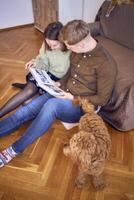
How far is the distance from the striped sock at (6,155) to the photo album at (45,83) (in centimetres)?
46

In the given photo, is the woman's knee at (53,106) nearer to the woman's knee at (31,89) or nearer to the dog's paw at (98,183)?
the woman's knee at (31,89)

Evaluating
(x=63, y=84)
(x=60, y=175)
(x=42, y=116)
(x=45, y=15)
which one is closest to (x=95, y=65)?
(x=63, y=84)

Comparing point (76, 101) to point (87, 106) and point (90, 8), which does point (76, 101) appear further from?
point (90, 8)

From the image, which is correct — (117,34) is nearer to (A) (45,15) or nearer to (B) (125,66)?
(B) (125,66)

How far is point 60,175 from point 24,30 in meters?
2.85

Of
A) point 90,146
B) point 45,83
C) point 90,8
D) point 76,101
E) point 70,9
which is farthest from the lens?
point 70,9

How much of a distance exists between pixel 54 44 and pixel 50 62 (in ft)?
0.63

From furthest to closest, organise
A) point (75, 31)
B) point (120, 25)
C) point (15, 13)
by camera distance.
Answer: point (15, 13), point (120, 25), point (75, 31)

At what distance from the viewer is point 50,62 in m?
1.69

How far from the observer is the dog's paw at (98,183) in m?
1.35

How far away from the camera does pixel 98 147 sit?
43.8 inches

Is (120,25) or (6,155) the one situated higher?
(120,25)

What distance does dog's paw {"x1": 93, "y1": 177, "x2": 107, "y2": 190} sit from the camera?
1.35 meters

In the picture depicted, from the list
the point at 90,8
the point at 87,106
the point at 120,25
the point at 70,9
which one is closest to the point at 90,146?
the point at 87,106
